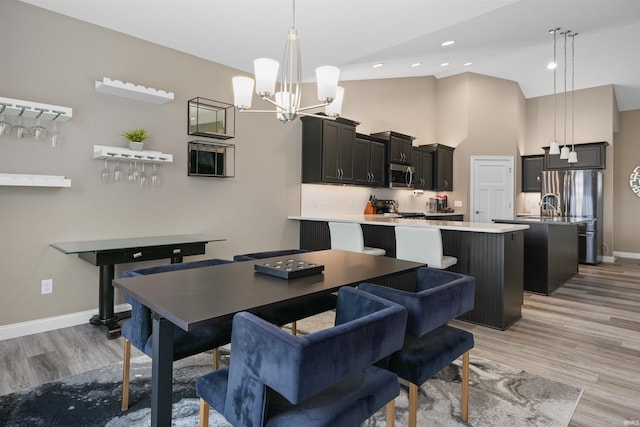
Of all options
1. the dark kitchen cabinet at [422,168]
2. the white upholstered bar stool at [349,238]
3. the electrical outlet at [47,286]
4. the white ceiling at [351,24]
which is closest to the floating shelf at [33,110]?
the white ceiling at [351,24]

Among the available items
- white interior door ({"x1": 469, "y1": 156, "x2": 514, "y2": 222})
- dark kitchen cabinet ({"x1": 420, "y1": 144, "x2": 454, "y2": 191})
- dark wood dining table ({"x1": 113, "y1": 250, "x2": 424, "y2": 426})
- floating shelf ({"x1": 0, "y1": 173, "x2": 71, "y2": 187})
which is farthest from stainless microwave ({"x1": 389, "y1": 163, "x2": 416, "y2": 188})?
floating shelf ({"x1": 0, "y1": 173, "x2": 71, "y2": 187})

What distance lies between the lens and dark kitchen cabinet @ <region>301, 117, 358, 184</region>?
17.0 feet

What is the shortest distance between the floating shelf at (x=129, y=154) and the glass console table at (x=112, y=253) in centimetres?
80

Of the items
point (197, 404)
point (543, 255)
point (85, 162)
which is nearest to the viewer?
point (197, 404)

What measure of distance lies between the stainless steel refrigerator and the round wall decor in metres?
1.43

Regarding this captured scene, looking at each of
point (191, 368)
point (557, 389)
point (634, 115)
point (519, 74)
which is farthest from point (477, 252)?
point (634, 115)

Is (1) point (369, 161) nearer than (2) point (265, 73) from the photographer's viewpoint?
No

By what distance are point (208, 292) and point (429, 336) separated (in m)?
1.16

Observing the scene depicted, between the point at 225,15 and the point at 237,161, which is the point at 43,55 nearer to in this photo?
the point at 225,15

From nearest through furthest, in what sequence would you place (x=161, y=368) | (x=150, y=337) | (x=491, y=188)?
(x=161, y=368), (x=150, y=337), (x=491, y=188)

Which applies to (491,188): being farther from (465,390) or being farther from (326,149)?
(465,390)

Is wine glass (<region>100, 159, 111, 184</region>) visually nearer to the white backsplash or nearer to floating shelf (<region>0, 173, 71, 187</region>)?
floating shelf (<region>0, 173, 71, 187</region>)

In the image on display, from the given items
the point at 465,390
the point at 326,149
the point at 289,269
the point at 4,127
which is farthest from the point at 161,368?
the point at 326,149

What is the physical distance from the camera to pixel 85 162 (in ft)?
11.4
